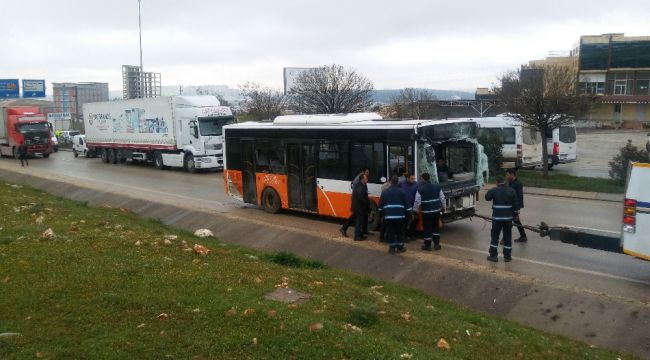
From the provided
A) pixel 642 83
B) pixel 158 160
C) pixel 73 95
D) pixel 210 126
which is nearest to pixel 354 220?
pixel 210 126

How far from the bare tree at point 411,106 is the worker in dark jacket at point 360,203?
27.3 m

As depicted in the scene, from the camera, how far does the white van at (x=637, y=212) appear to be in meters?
8.76

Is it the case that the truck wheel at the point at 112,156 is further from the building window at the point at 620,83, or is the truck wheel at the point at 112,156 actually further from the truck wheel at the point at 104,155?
the building window at the point at 620,83

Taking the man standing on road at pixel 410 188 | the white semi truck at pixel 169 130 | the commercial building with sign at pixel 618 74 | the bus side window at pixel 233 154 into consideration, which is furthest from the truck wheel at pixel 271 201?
the commercial building with sign at pixel 618 74

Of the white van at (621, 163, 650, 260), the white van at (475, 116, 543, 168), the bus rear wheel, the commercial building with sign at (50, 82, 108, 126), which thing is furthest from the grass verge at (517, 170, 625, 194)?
the commercial building with sign at (50, 82, 108, 126)

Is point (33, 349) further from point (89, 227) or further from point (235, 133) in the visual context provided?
point (235, 133)

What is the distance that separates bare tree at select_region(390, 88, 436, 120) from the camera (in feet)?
136

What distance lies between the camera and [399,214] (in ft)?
37.5

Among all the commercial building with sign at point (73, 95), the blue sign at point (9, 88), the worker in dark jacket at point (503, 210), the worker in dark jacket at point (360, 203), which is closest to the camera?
the worker in dark jacket at point (503, 210)

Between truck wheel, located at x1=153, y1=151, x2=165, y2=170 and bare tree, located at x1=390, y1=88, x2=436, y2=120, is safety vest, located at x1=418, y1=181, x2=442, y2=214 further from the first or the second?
bare tree, located at x1=390, y1=88, x2=436, y2=120

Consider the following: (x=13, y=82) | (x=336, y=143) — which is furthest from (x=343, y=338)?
(x=13, y=82)

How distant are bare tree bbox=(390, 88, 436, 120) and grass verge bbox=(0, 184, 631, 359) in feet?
103

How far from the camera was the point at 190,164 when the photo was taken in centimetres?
2959

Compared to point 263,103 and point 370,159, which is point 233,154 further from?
point 263,103
